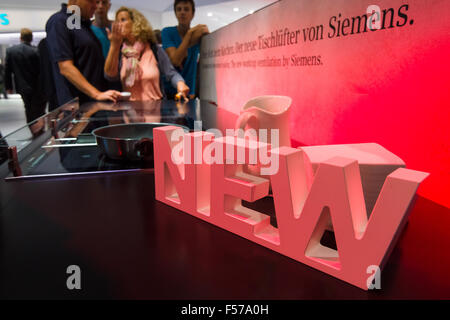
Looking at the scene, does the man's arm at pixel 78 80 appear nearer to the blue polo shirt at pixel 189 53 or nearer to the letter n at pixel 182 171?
the blue polo shirt at pixel 189 53

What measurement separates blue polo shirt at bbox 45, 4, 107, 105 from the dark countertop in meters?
1.55

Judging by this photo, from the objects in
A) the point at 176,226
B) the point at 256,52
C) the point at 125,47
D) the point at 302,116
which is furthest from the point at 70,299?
the point at 125,47

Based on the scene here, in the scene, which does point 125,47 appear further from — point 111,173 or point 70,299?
point 70,299

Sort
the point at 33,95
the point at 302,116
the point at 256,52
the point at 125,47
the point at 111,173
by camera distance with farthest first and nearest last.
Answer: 1. the point at 33,95
2. the point at 125,47
3. the point at 256,52
4. the point at 302,116
5. the point at 111,173

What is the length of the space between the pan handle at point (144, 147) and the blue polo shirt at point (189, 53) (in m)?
2.12

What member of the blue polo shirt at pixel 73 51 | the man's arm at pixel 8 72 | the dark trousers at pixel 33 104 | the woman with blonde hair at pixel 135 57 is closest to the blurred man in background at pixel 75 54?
Result: the blue polo shirt at pixel 73 51

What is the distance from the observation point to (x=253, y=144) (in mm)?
480

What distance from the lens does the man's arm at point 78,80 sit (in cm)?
193

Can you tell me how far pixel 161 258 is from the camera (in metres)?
0.45

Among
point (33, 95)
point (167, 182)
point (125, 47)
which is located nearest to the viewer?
point (167, 182)

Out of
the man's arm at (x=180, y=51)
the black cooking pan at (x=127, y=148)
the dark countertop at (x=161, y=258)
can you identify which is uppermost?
the man's arm at (x=180, y=51)

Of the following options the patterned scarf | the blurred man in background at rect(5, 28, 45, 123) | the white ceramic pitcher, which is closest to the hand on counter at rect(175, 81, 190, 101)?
the patterned scarf

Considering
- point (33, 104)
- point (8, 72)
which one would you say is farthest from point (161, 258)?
point (8, 72)

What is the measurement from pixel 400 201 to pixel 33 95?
14.3 ft
